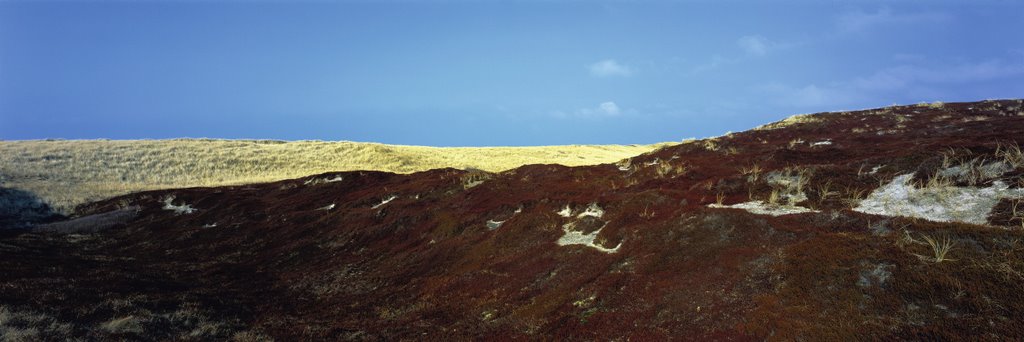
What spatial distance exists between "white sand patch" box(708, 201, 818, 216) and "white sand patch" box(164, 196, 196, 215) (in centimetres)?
3217

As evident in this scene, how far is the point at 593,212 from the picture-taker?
1722 centimetres

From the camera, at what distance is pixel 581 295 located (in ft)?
37.9

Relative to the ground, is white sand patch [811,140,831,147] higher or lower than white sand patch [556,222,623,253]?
higher

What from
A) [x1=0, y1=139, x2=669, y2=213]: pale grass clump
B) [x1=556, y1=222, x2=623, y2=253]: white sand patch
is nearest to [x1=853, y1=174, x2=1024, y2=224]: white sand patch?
[x1=556, y1=222, x2=623, y2=253]: white sand patch

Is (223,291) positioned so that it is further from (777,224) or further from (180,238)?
(777,224)

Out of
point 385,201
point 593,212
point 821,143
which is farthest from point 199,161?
point 821,143

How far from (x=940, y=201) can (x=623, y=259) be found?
7.12 metres

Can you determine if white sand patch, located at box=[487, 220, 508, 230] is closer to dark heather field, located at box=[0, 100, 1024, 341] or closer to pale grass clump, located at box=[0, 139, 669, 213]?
dark heather field, located at box=[0, 100, 1024, 341]

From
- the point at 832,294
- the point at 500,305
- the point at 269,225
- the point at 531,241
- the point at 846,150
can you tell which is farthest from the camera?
the point at 269,225

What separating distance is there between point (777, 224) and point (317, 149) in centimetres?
6468

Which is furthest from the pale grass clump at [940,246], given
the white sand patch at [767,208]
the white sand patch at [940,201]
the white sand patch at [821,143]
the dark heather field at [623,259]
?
the white sand patch at [821,143]

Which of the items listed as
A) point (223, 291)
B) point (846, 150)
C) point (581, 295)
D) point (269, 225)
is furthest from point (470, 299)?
point (269, 225)

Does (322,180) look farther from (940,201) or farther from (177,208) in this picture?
(940,201)

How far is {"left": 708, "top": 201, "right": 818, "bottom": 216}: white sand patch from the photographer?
12914 millimetres
